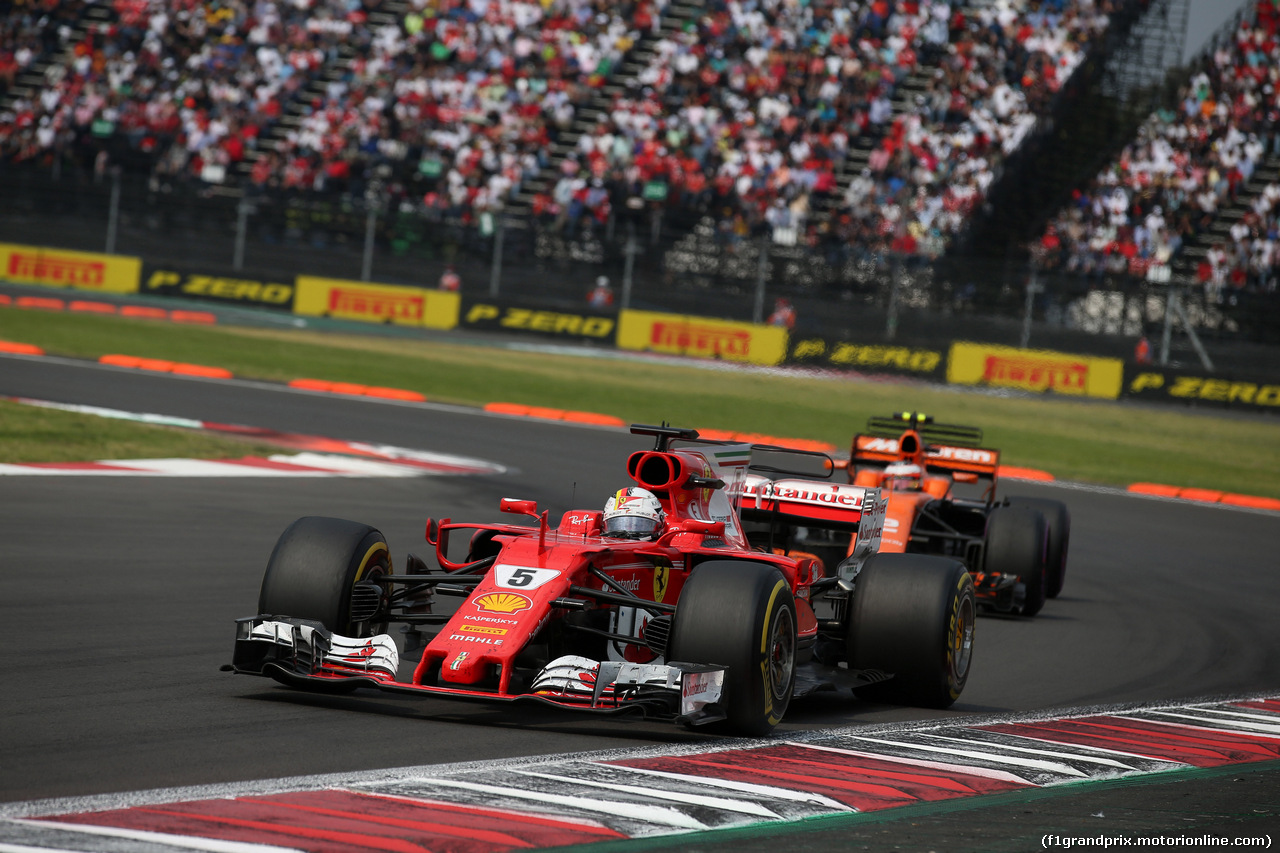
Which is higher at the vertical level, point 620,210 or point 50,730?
point 620,210

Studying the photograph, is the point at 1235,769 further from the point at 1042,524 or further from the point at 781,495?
the point at 1042,524

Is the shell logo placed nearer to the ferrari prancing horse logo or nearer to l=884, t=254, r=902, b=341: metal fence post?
the ferrari prancing horse logo

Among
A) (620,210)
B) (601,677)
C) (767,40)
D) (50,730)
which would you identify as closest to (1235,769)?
(601,677)

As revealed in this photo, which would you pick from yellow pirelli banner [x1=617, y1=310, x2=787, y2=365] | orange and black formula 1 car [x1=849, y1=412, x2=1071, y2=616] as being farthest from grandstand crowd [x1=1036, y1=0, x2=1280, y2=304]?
orange and black formula 1 car [x1=849, y1=412, x2=1071, y2=616]

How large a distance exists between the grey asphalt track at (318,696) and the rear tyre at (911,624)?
17 cm

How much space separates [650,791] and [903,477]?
7081 mm

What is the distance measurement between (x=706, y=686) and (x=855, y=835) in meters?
1.38

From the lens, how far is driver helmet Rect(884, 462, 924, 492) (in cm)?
1233

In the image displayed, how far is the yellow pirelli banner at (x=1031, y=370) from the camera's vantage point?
29.2 meters

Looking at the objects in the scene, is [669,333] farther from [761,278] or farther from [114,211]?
[114,211]

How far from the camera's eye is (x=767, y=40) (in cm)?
3497

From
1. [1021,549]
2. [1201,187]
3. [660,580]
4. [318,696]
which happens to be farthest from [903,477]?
[1201,187]

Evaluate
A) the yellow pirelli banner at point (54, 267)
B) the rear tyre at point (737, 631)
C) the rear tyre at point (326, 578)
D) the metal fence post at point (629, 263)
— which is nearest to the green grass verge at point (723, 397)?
the metal fence post at point (629, 263)

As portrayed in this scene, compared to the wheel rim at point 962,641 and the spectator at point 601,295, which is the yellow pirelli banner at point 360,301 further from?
the wheel rim at point 962,641
